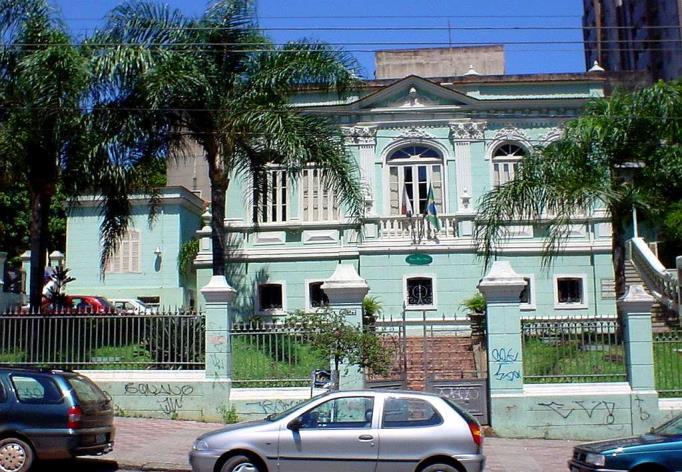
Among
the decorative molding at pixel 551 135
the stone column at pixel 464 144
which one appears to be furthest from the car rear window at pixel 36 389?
the decorative molding at pixel 551 135

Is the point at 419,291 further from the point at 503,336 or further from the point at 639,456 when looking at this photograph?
the point at 639,456

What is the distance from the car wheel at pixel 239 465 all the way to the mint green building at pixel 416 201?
14.7m

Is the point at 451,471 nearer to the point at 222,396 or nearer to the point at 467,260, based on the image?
the point at 222,396

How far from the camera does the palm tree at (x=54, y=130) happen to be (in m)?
17.5

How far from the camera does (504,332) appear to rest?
1496 cm

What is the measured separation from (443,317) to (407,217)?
11.4 ft

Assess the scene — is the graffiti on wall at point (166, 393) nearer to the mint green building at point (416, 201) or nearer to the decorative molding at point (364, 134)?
the mint green building at point (416, 201)

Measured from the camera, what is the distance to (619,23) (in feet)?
209

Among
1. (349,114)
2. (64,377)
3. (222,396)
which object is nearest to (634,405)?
(222,396)

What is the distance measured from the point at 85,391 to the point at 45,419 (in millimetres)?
813

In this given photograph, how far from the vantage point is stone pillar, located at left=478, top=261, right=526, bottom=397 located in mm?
14844

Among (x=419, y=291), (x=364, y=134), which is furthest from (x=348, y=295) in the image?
(x=364, y=134)

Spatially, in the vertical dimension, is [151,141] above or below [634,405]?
above

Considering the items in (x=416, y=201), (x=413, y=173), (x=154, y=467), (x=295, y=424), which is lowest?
(x=154, y=467)
